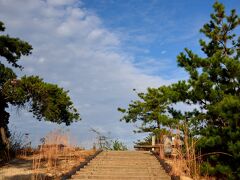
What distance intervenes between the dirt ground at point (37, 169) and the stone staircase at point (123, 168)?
0.55m

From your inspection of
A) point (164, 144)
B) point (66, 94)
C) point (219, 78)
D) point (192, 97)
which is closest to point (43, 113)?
point (66, 94)

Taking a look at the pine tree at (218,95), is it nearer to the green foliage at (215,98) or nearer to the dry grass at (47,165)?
the green foliage at (215,98)

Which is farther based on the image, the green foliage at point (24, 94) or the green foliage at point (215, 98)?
the green foliage at point (24, 94)

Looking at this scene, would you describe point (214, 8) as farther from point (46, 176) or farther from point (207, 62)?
point (46, 176)

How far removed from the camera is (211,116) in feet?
37.9

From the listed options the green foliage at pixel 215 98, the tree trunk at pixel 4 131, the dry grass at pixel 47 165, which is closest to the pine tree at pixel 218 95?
the green foliage at pixel 215 98

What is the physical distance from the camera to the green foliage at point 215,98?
9.84m

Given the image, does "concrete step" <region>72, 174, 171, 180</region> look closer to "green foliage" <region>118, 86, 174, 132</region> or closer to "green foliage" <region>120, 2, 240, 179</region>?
"green foliage" <region>120, 2, 240, 179</region>

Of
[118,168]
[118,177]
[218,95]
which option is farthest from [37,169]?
[218,95]

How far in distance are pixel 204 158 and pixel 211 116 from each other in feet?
4.54

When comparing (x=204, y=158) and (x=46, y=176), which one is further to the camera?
(x=204, y=158)

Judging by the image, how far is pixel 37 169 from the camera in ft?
28.3

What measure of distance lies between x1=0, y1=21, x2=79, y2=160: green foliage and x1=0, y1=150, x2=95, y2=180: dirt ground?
186cm

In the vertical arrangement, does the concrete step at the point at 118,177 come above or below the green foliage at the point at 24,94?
below
